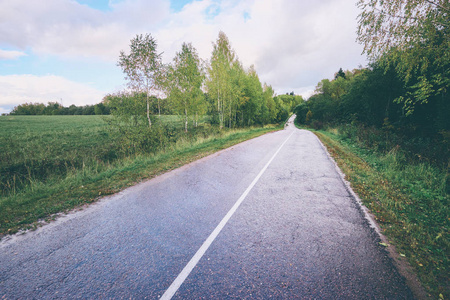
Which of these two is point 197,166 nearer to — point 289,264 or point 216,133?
point 289,264

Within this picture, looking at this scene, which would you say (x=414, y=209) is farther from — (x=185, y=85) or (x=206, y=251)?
(x=185, y=85)

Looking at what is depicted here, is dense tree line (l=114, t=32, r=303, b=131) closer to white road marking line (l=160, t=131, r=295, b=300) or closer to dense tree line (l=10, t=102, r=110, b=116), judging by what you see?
white road marking line (l=160, t=131, r=295, b=300)

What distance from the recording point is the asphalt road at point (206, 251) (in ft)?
7.92

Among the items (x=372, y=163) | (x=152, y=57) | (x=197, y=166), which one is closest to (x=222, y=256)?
(x=197, y=166)

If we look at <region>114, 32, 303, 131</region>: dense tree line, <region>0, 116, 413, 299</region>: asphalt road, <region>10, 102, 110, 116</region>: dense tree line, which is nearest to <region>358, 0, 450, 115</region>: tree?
<region>0, 116, 413, 299</region>: asphalt road

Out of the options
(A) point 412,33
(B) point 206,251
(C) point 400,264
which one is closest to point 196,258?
(B) point 206,251

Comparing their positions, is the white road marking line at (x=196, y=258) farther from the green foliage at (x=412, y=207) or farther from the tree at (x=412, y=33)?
the tree at (x=412, y=33)

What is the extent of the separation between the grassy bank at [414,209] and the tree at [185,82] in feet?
48.4

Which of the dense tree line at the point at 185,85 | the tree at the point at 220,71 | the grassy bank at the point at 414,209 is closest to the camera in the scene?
the grassy bank at the point at 414,209

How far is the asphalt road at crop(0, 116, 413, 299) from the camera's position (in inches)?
95.0

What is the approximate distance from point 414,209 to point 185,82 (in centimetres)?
1827

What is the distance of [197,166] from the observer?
8.30 metres

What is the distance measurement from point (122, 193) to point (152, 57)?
11.6 m

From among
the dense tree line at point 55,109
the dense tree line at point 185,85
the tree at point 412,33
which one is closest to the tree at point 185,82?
the dense tree line at point 185,85
